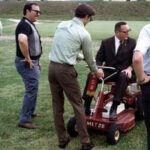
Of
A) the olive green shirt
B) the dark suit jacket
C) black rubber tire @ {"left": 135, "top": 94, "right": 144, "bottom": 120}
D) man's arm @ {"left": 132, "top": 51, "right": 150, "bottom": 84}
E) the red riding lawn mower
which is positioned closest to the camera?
man's arm @ {"left": 132, "top": 51, "right": 150, "bottom": 84}

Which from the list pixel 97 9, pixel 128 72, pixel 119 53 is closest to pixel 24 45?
pixel 119 53

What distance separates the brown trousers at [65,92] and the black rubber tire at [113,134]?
36 centimetres

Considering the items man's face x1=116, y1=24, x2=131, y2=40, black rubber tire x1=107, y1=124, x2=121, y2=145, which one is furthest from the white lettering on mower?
man's face x1=116, y1=24, x2=131, y2=40

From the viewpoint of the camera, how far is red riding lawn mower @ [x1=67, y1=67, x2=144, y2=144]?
4.60 m

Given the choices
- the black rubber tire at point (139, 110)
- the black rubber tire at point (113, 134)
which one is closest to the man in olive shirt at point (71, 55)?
the black rubber tire at point (113, 134)

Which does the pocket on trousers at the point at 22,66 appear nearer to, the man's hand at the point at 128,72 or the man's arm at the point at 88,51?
the man's arm at the point at 88,51

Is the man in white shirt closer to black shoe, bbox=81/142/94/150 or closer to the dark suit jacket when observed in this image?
black shoe, bbox=81/142/94/150

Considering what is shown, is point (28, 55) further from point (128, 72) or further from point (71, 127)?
point (128, 72)

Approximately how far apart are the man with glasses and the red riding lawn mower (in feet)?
2.81

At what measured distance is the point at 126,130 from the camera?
15.9ft

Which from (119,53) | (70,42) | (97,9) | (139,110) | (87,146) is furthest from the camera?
(97,9)

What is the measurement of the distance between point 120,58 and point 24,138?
192 cm

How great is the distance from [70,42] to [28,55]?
47.2 inches

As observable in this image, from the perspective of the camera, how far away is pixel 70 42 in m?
4.00
